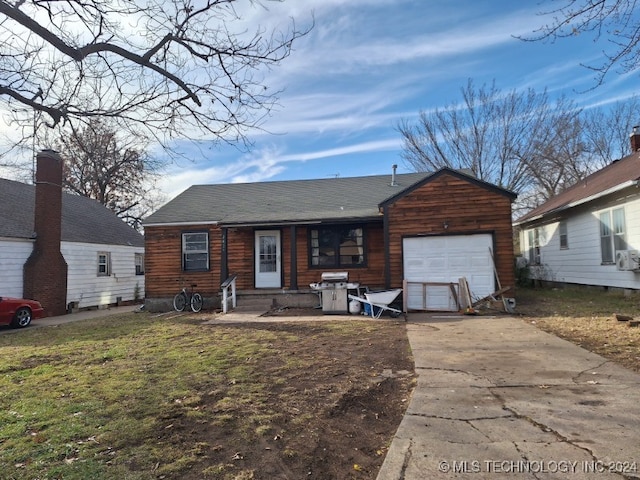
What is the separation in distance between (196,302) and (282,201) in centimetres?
507

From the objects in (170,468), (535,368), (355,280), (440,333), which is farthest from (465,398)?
(355,280)

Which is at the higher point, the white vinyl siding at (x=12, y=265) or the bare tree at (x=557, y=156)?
the bare tree at (x=557, y=156)

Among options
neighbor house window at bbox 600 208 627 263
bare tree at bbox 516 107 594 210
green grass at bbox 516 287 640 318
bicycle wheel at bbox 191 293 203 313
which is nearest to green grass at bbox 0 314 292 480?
bicycle wheel at bbox 191 293 203 313

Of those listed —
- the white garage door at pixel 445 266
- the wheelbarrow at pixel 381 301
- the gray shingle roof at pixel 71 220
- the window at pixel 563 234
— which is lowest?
the wheelbarrow at pixel 381 301

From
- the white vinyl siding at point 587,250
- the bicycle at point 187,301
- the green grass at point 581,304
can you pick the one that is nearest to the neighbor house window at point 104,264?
the bicycle at point 187,301

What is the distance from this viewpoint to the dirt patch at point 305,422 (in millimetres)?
3045

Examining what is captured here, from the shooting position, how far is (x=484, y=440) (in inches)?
129

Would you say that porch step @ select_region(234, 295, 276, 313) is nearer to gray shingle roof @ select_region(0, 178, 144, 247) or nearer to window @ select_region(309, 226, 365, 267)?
window @ select_region(309, 226, 365, 267)

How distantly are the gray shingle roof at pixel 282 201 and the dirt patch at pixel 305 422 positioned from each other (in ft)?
26.7

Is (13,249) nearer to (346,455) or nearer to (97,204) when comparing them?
(97,204)

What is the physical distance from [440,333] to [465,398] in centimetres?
418

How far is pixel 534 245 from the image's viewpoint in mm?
19828

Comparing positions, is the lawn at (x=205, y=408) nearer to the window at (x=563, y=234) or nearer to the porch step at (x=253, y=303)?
the porch step at (x=253, y=303)

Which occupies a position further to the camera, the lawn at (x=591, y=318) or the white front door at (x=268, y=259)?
the white front door at (x=268, y=259)
